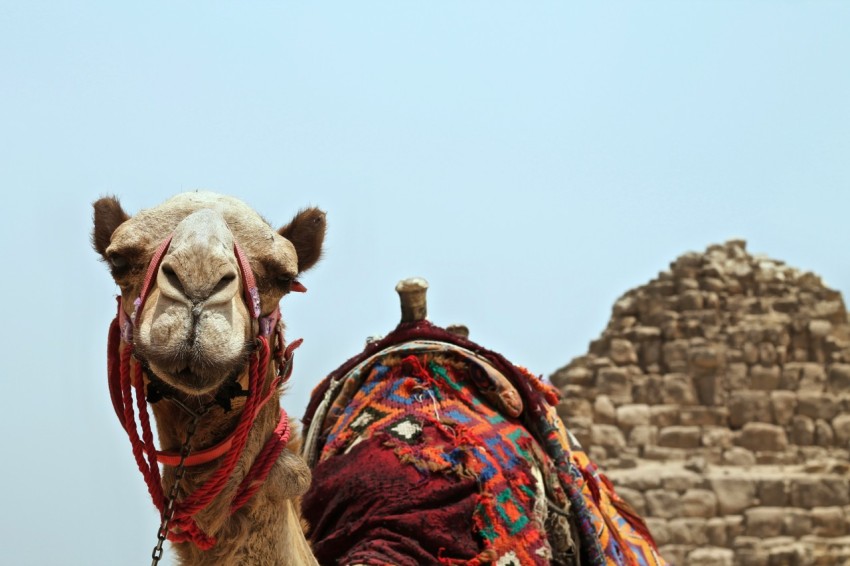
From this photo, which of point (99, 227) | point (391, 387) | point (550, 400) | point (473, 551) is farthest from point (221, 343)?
point (550, 400)

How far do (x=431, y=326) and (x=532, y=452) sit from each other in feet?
2.13

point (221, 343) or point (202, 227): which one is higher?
point (202, 227)

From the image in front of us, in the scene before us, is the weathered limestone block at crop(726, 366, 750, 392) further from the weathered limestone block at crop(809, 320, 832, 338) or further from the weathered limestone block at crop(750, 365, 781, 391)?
the weathered limestone block at crop(809, 320, 832, 338)

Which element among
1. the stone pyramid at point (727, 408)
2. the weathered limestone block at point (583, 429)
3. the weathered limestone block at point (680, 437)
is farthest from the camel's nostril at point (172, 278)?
the weathered limestone block at point (680, 437)

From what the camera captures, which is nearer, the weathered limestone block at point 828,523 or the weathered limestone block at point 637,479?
the weathered limestone block at point 828,523

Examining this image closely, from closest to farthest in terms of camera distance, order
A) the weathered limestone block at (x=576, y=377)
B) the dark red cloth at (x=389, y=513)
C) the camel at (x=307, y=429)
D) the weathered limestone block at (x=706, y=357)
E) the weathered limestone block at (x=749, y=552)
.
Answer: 1. the camel at (x=307, y=429)
2. the dark red cloth at (x=389, y=513)
3. the weathered limestone block at (x=749, y=552)
4. the weathered limestone block at (x=576, y=377)
5. the weathered limestone block at (x=706, y=357)

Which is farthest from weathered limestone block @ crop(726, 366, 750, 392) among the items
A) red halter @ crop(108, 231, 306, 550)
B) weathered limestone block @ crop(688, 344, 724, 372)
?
red halter @ crop(108, 231, 306, 550)

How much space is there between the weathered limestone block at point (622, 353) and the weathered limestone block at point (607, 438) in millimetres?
913

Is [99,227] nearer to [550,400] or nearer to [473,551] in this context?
[473,551]

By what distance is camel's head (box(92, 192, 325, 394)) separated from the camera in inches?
94.0

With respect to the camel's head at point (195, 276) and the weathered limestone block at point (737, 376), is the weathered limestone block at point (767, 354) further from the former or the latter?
the camel's head at point (195, 276)

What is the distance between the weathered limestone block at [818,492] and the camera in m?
15.3

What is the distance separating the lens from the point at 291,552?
2.92 meters

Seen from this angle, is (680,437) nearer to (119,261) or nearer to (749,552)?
(749,552)
